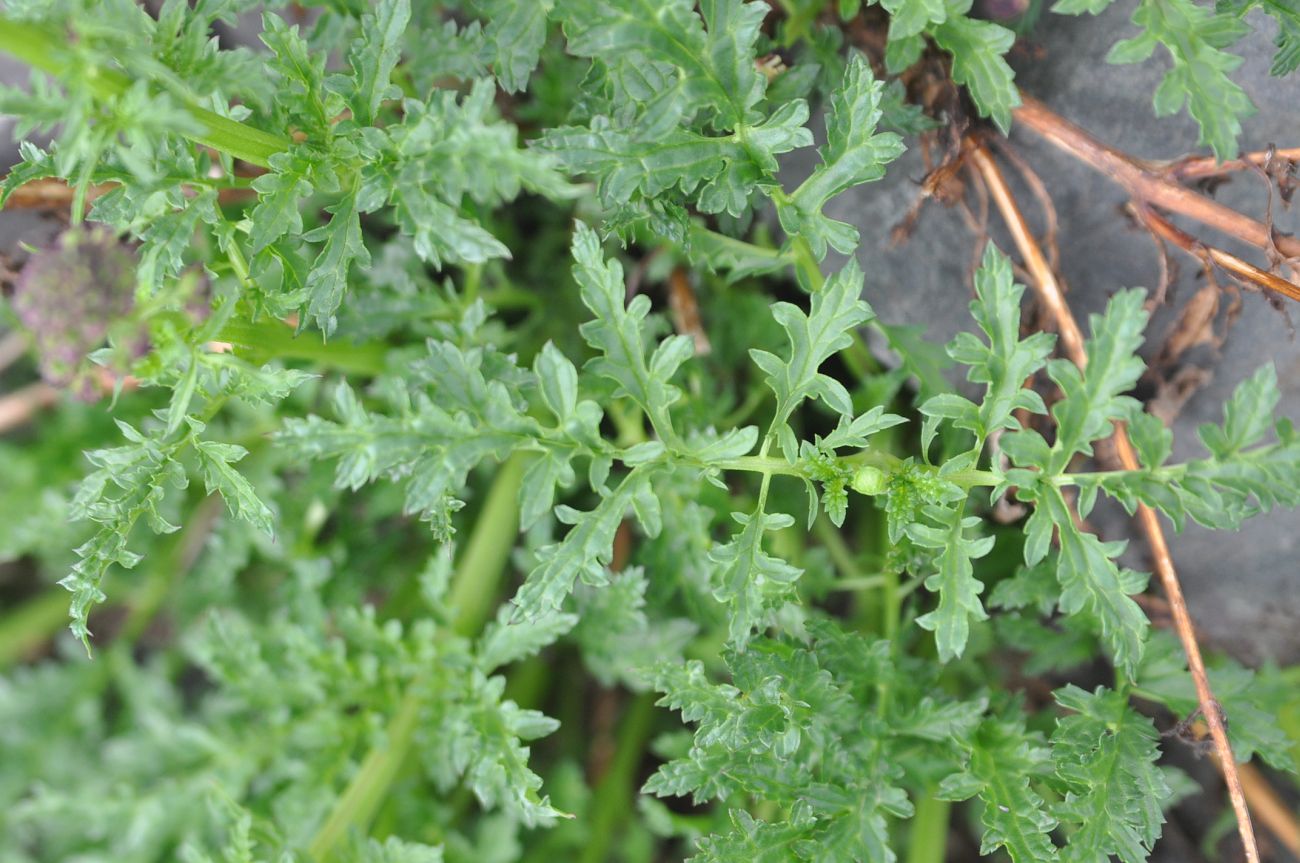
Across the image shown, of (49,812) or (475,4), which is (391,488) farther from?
(475,4)

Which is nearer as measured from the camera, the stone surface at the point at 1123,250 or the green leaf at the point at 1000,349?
the green leaf at the point at 1000,349

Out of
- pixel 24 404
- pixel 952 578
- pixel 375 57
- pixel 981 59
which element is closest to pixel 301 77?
pixel 375 57

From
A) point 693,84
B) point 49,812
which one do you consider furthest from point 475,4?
point 49,812

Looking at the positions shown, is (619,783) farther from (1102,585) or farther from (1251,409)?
(1251,409)

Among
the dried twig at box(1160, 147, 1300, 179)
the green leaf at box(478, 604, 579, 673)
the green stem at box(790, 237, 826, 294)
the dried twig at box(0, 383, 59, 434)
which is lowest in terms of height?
the green leaf at box(478, 604, 579, 673)

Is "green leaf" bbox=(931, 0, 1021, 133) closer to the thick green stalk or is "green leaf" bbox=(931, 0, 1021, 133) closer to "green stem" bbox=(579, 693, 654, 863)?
the thick green stalk

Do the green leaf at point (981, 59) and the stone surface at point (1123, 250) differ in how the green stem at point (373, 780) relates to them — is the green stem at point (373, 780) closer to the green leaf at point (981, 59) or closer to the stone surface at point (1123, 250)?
the stone surface at point (1123, 250)

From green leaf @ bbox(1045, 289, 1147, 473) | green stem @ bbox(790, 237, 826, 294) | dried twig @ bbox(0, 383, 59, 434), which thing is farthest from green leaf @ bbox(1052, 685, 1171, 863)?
dried twig @ bbox(0, 383, 59, 434)

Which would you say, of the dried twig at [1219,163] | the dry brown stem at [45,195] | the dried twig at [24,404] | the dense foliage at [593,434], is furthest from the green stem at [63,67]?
the dried twig at [24,404]
